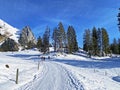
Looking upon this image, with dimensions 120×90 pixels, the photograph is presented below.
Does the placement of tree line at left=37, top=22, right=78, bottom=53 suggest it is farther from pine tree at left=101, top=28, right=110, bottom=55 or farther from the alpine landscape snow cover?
the alpine landscape snow cover

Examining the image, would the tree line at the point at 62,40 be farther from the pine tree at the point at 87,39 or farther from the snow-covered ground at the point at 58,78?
the snow-covered ground at the point at 58,78

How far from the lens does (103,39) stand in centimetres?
9169

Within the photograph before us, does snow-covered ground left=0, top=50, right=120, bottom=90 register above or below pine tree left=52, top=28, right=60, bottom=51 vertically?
below

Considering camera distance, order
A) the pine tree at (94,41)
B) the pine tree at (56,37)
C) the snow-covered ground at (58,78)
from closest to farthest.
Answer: the snow-covered ground at (58,78)
the pine tree at (94,41)
the pine tree at (56,37)

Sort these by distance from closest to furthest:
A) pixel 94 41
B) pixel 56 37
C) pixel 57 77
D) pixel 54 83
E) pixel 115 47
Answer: pixel 54 83, pixel 57 77, pixel 94 41, pixel 56 37, pixel 115 47

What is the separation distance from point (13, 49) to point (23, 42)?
49.0 ft

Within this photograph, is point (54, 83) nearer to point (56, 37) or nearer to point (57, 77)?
point (57, 77)

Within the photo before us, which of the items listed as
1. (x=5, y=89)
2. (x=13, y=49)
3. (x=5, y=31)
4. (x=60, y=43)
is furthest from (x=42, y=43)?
(x=5, y=89)

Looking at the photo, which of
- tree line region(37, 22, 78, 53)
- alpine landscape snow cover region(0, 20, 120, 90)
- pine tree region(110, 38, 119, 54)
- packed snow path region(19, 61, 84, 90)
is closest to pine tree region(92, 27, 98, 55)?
tree line region(37, 22, 78, 53)

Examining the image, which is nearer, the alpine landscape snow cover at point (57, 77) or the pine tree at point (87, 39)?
the alpine landscape snow cover at point (57, 77)

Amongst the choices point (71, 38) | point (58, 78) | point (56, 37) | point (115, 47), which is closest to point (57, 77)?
point (58, 78)

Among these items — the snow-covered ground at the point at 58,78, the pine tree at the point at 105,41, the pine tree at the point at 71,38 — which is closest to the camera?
the snow-covered ground at the point at 58,78

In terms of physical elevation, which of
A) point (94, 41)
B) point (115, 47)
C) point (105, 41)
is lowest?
point (115, 47)

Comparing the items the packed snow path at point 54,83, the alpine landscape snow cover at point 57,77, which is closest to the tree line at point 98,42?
the alpine landscape snow cover at point 57,77
